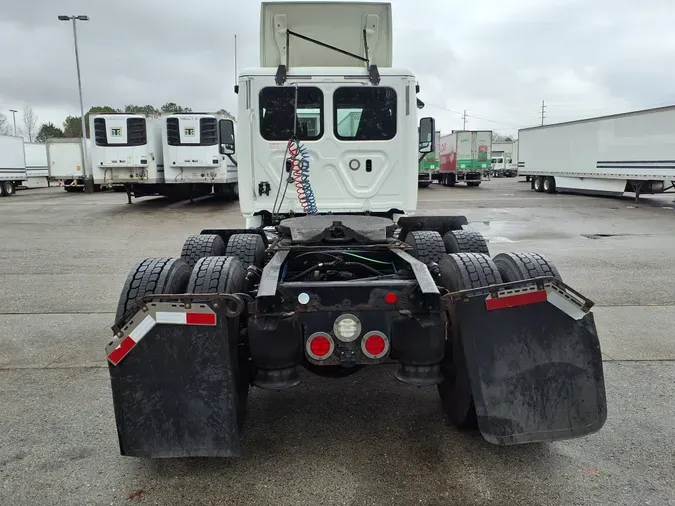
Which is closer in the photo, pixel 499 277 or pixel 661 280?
pixel 499 277

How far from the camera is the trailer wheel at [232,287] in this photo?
2.96m

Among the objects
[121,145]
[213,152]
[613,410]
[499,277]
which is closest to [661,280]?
[613,410]

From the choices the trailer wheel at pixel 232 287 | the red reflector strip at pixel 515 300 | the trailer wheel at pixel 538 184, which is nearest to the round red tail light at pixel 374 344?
the red reflector strip at pixel 515 300

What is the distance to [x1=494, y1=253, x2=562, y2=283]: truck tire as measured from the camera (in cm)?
337

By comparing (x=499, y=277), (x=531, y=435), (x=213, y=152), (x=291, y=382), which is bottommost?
(x=531, y=435)

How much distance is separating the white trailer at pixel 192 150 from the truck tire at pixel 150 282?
1544 centimetres

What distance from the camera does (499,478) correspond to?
2.92 m

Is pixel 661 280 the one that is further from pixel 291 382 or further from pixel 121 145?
pixel 121 145

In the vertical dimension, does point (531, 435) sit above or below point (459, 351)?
below

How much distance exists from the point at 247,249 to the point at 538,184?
89.7 ft

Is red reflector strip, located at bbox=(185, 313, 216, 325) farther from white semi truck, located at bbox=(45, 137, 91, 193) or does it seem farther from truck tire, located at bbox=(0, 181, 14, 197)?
truck tire, located at bbox=(0, 181, 14, 197)

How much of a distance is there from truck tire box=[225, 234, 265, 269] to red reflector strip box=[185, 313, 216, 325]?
173cm

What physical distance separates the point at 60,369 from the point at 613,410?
14.5 feet

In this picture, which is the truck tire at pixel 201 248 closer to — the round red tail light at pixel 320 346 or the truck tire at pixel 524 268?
the round red tail light at pixel 320 346
